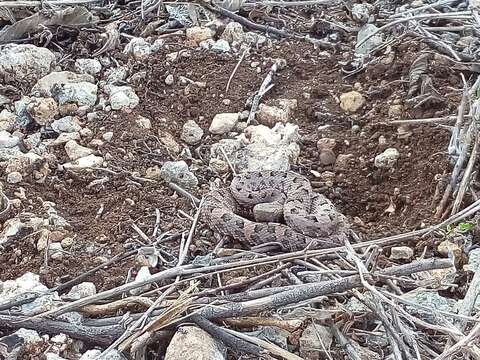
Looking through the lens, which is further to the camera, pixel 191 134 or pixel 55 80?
pixel 55 80

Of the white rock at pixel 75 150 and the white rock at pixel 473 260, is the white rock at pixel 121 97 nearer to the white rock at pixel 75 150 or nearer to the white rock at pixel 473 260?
the white rock at pixel 75 150

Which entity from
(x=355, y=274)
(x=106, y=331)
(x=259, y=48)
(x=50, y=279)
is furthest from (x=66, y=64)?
(x=355, y=274)

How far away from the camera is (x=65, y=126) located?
4.73 metres

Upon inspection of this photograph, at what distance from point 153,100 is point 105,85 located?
0.34 meters

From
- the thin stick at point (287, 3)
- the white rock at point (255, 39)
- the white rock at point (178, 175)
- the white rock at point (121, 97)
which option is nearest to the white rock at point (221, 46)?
the white rock at point (255, 39)

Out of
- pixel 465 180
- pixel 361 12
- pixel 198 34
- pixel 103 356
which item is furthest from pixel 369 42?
pixel 103 356

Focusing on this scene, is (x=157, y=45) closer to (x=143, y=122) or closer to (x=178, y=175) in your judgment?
(x=143, y=122)

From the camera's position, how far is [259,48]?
5.65 meters

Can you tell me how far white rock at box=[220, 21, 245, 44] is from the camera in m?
5.68

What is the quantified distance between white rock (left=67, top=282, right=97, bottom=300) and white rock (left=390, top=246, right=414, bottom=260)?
56.4 inches

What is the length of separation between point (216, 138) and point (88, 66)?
1085mm

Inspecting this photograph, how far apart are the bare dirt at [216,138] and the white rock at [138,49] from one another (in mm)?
70

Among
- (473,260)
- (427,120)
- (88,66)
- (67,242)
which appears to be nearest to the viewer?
(473,260)

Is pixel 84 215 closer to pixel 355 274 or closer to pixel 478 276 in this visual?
pixel 355 274
